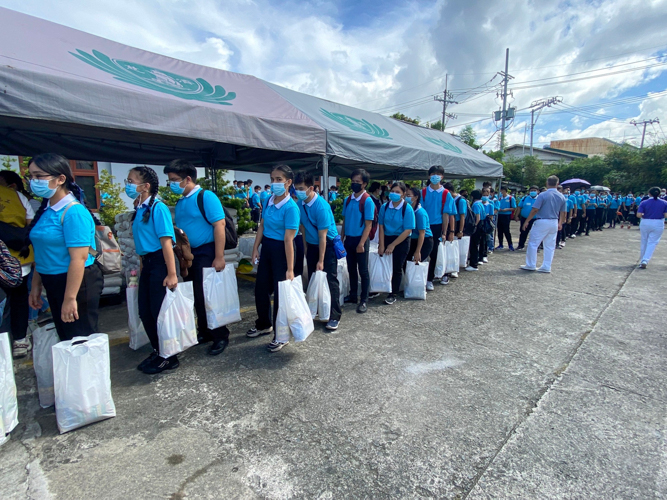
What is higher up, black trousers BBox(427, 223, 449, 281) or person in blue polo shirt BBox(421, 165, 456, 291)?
person in blue polo shirt BBox(421, 165, 456, 291)

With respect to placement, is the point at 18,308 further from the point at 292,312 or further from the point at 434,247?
the point at 434,247

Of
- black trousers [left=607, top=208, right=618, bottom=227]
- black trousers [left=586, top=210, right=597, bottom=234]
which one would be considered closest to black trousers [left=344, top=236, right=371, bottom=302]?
black trousers [left=586, top=210, right=597, bottom=234]

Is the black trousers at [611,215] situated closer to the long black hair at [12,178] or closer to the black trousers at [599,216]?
the black trousers at [599,216]

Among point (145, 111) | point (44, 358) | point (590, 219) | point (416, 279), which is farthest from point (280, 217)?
point (590, 219)

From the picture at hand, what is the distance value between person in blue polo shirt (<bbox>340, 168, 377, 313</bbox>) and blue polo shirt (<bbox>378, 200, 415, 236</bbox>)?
0.32m

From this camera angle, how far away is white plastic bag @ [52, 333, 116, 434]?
2176mm

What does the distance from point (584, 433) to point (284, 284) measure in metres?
2.43

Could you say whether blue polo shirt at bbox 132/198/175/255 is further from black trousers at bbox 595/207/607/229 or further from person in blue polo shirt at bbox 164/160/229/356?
black trousers at bbox 595/207/607/229

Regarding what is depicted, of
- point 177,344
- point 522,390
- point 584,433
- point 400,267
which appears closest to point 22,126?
point 177,344

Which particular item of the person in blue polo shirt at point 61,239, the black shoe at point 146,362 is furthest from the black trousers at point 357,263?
the person in blue polo shirt at point 61,239

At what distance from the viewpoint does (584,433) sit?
230 cm

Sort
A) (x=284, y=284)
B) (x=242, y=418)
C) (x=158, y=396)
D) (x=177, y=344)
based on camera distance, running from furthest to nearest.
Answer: (x=284, y=284), (x=177, y=344), (x=158, y=396), (x=242, y=418)

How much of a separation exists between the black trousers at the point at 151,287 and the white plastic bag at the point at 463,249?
5428 millimetres

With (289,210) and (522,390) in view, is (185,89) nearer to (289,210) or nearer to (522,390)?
(289,210)
